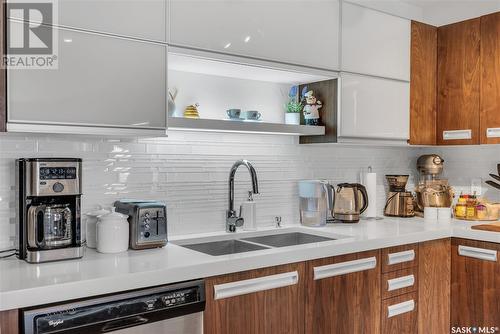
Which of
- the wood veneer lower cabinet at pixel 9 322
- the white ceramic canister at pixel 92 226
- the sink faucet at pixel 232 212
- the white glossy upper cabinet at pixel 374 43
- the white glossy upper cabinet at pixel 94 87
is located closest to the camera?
the wood veneer lower cabinet at pixel 9 322

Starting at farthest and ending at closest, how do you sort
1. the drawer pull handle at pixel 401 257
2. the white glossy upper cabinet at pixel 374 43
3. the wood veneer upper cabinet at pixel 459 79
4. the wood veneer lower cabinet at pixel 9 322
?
1. the wood veneer upper cabinet at pixel 459 79
2. the white glossy upper cabinet at pixel 374 43
3. the drawer pull handle at pixel 401 257
4. the wood veneer lower cabinet at pixel 9 322

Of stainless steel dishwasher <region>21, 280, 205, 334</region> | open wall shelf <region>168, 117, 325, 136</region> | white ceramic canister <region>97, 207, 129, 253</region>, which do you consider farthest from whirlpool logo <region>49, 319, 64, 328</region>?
open wall shelf <region>168, 117, 325, 136</region>

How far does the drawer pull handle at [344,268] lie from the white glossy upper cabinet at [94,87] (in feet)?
3.32

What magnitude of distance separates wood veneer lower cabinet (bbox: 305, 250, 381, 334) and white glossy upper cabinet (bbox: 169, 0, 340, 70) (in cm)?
113

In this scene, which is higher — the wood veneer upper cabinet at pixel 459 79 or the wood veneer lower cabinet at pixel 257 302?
the wood veneer upper cabinet at pixel 459 79

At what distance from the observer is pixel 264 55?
245 centimetres

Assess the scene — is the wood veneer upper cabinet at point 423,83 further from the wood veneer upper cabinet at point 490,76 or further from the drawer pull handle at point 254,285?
the drawer pull handle at point 254,285

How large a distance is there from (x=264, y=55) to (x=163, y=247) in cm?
113

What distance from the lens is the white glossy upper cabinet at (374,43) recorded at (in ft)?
9.27

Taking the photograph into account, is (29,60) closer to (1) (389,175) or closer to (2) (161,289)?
(2) (161,289)

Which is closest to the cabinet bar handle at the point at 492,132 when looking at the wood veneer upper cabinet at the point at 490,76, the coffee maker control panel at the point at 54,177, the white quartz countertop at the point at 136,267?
the wood veneer upper cabinet at the point at 490,76

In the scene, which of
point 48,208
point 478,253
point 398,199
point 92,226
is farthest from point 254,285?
point 398,199

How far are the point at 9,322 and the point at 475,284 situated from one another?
2481mm

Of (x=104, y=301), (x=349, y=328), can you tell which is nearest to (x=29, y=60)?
(x=104, y=301)
